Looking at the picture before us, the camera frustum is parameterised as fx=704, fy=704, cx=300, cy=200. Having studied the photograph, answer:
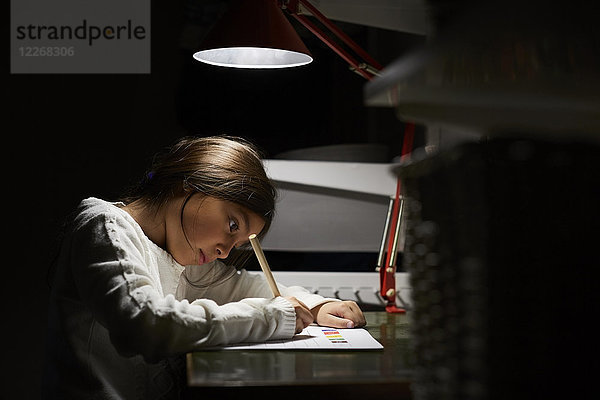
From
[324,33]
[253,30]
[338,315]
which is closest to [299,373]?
[338,315]

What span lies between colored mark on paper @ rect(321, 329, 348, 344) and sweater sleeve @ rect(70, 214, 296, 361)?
66 mm

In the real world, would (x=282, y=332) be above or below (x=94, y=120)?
below

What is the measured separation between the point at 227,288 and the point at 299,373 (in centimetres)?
67

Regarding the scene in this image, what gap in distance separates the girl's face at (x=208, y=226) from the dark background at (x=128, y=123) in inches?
35.7

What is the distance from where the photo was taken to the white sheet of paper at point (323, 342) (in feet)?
3.28

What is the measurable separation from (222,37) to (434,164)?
2.92 feet

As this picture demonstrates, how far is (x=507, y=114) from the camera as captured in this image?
1.70 ft

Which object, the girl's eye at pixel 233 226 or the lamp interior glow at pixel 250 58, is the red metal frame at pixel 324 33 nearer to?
the lamp interior glow at pixel 250 58

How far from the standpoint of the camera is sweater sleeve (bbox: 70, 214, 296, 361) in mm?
927

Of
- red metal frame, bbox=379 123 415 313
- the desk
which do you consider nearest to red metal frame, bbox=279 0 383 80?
red metal frame, bbox=379 123 415 313

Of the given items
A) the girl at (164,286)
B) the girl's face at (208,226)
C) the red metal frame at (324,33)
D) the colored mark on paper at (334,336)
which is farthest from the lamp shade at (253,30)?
the colored mark on paper at (334,336)

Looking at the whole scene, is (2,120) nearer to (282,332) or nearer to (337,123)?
(337,123)

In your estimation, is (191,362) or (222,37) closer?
(191,362)

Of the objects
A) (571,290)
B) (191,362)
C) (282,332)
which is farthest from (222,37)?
(571,290)
